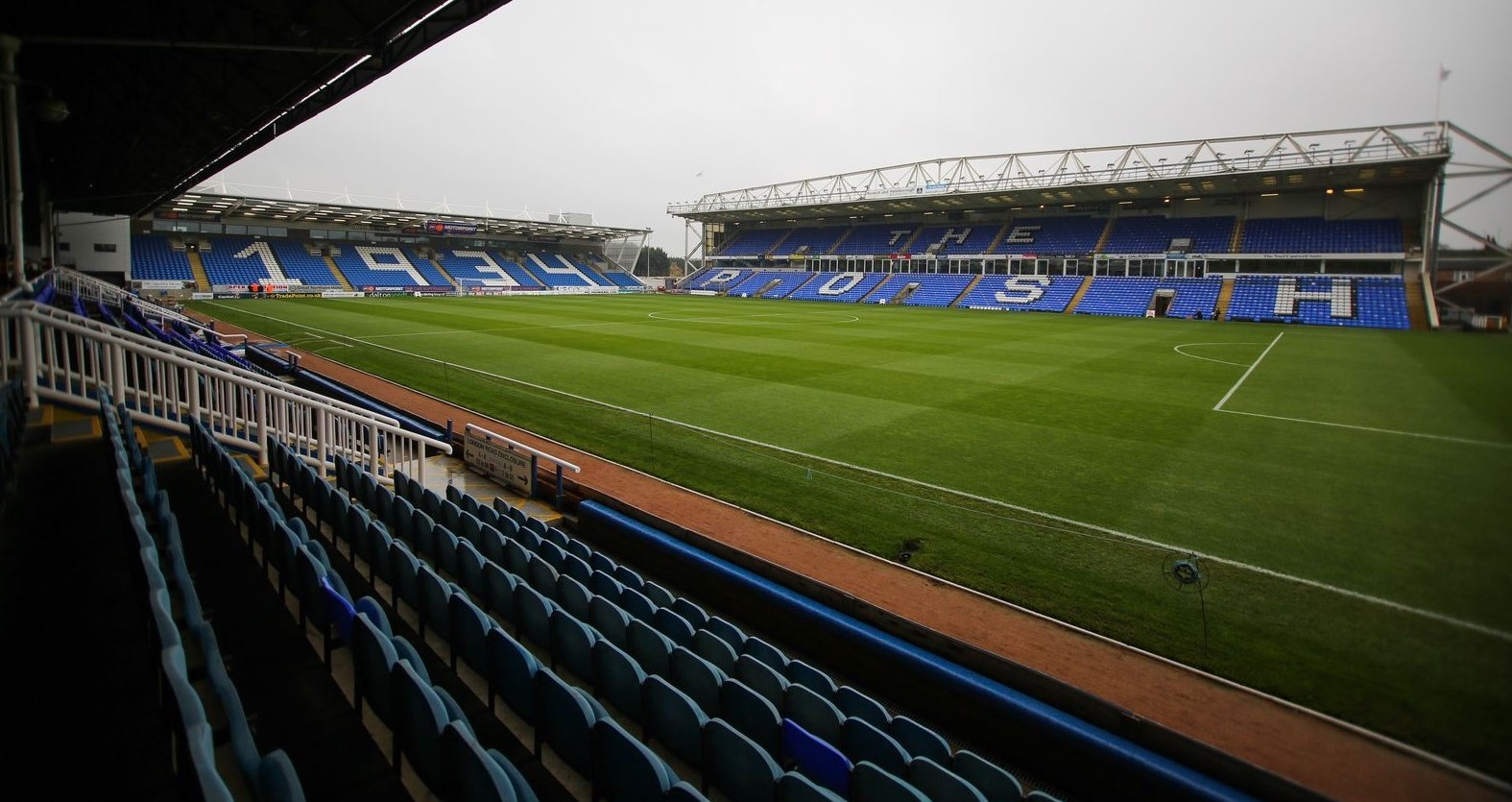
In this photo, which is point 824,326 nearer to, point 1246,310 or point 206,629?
point 1246,310

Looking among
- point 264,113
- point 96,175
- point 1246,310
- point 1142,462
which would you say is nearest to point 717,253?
point 1246,310

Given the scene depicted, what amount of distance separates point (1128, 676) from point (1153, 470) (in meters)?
6.23

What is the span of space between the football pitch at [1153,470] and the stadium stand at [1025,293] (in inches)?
900

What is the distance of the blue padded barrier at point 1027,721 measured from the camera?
4.12 m

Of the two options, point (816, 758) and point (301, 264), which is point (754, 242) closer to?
point (301, 264)

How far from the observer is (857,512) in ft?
27.4

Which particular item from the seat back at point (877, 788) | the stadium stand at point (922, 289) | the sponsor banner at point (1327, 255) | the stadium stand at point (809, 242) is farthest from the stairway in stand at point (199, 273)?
the sponsor banner at point (1327, 255)

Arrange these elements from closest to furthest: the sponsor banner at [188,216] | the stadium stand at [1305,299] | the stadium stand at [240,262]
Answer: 1. the stadium stand at [1305,299]
2. the stadium stand at [240,262]
3. the sponsor banner at [188,216]

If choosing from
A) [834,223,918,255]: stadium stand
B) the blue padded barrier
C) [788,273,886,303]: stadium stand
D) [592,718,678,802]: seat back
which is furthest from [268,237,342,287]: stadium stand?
[592,718,678,802]: seat back

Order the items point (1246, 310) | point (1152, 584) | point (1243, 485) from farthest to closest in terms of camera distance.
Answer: point (1246, 310) < point (1243, 485) < point (1152, 584)

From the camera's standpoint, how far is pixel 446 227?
62531 mm

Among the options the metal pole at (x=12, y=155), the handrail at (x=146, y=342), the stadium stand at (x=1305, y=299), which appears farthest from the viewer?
the stadium stand at (x=1305, y=299)

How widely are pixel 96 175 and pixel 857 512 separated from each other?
29.6 metres

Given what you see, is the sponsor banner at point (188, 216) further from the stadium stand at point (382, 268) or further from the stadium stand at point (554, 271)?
the stadium stand at point (554, 271)
